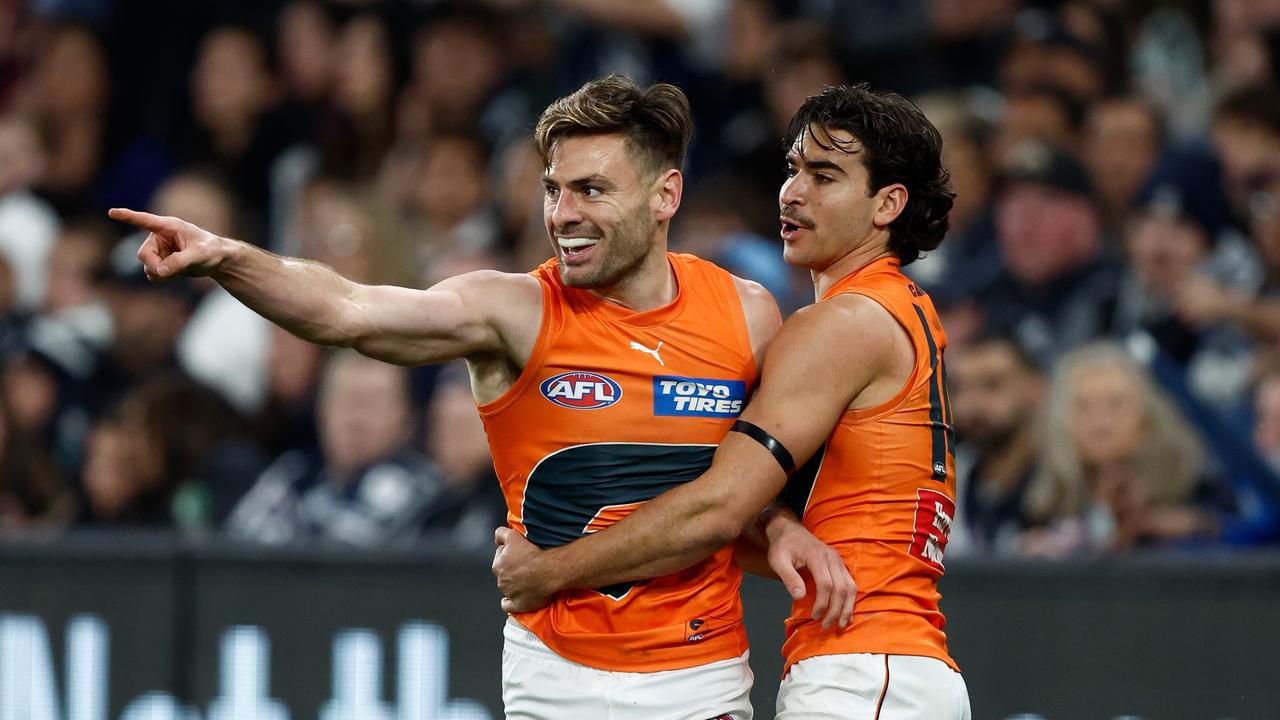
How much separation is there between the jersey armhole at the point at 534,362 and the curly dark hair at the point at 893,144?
0.86 meters

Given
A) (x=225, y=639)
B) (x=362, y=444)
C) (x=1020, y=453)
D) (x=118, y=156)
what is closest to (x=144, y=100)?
(x=118, y=156)

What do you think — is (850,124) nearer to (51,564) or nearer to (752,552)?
(752,552)

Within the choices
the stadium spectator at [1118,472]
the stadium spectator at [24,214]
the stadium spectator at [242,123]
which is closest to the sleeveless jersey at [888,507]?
the stadium spectator at [1118,472]

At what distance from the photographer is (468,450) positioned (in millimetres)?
7930

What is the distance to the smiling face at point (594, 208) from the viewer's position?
15.1 ft

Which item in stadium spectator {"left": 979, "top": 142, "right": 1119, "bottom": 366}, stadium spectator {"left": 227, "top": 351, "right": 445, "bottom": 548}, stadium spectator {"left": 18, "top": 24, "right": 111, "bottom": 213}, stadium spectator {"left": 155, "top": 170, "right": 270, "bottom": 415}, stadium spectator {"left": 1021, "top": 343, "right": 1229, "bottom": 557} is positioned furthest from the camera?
stadium spectator {"left": 18, "top": 24, "right": 111, "bottom": 213}

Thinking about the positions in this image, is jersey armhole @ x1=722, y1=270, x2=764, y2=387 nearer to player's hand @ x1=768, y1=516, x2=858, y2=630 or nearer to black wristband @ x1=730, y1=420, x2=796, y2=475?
black wristband @ x1=730, y1=420, x2=796, y2=475

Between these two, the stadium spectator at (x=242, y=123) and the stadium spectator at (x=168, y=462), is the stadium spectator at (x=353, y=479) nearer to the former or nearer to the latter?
the stadium spectator at (x=168, y=462)

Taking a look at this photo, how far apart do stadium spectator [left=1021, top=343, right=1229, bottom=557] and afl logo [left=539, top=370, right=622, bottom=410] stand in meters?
2.90

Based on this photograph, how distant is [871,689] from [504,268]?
5124 mm

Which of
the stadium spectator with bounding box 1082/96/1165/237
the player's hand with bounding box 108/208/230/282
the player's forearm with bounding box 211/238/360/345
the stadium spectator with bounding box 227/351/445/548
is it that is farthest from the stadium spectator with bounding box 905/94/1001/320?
the player's hand with bounding box 108/208/230/282

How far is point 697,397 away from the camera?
15.2 feet

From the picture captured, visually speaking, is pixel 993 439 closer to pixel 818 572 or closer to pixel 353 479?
pixel 353 479

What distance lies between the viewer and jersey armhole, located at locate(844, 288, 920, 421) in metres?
4.55
